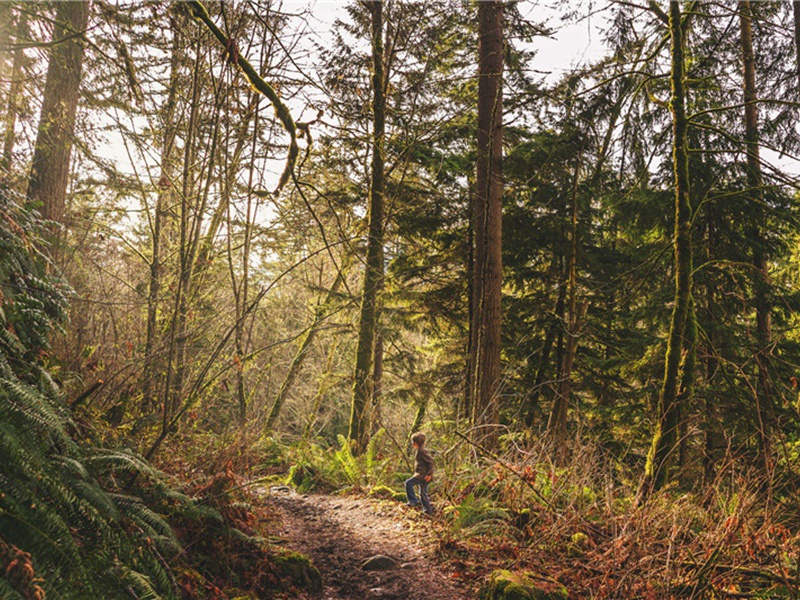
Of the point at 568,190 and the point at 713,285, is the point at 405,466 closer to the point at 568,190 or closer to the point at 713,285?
the point at 713,285

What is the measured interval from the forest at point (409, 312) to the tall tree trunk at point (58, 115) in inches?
2.9

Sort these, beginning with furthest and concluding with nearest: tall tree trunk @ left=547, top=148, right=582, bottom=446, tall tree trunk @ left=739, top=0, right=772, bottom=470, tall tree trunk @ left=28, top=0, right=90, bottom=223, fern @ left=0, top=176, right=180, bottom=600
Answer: tall tree trunk @ left=547, top=148, right=582, bottom=446 → tall tree trunk @ left=739, top=0, right=772, bottom=470 → tall tree trunk @ left=28, top=0, right=90, bottom=223 → fern @ left=0, top=176, right=180, bottom=600

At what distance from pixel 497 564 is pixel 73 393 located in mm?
4339

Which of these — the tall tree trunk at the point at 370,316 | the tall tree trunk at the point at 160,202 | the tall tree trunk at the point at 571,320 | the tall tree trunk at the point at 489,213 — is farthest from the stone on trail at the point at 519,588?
the tall tree trunk at the point at 571,320

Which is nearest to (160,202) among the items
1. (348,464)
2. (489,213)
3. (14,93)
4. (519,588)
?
(14,93)

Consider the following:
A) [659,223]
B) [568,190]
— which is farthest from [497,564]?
[568,190]

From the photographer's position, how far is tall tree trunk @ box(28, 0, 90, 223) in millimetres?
8484

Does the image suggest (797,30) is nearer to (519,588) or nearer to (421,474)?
(421,474)

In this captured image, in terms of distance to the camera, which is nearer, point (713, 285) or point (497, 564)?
point (497, 564)

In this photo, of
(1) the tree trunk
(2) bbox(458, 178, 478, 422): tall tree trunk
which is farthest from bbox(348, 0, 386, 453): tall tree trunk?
(1) the tree trunk

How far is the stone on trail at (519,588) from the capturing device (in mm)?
3938

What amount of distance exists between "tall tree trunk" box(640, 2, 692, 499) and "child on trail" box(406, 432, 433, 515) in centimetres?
269

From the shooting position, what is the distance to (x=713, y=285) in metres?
10.2

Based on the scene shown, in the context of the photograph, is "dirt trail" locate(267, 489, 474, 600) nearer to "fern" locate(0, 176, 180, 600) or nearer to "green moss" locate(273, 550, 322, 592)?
"green moss" locate(273, 550, 322, 592)
